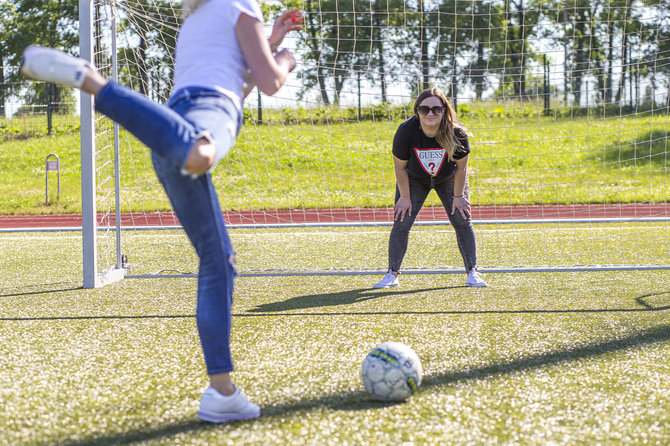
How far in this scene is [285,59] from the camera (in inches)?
94.1

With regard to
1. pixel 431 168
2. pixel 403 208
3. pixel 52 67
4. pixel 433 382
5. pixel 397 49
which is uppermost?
pixel 397 49

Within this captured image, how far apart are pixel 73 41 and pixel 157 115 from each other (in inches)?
1034

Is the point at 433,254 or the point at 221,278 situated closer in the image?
the point at 221,278

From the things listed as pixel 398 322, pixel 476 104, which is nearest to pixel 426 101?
pixel 398 322

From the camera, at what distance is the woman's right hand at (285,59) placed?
7.77 feet

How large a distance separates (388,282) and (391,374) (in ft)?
9.11

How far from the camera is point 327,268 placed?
20.1 feet

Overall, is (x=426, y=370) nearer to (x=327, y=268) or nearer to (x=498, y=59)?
(x=327, y=268)

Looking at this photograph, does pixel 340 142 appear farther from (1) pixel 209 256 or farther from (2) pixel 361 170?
(1) pixel 209 256

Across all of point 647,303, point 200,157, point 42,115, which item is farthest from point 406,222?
point 42,115

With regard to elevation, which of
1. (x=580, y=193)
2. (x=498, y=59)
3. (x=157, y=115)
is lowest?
(x=580, y=193)

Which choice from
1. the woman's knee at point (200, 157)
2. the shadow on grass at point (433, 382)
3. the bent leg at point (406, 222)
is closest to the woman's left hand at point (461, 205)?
the bent leg at point (406, 222)

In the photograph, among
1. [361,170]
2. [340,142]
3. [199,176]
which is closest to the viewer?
[199,176]

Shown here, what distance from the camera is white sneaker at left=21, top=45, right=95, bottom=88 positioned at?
1.90 meters
